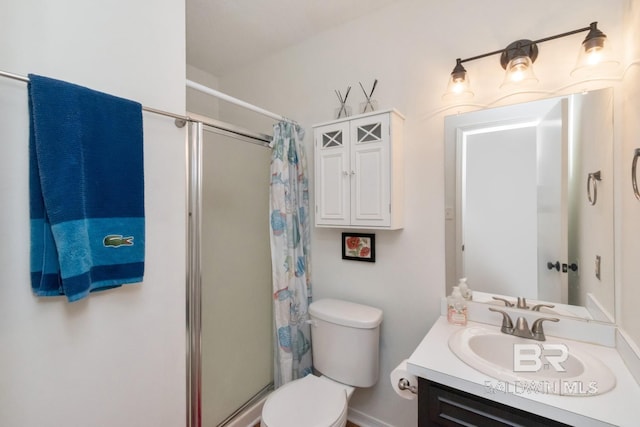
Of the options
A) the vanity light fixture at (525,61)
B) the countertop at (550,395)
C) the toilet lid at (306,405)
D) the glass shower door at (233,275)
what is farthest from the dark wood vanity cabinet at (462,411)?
the vanity light fixture at (525,61)

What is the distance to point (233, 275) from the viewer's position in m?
1.62

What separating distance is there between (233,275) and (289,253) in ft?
1.15

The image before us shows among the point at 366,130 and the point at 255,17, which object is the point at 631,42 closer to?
the point at 366,130

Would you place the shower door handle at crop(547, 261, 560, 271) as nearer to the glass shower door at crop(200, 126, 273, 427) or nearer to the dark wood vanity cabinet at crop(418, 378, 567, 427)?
the dark wood vanity cabinet at crop(418, 378, 567, 427)

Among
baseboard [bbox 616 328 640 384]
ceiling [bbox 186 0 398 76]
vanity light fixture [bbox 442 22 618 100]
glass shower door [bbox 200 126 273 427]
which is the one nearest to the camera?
baseboard [bbox 616 328 640 384]

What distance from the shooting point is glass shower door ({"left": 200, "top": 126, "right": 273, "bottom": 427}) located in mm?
1470

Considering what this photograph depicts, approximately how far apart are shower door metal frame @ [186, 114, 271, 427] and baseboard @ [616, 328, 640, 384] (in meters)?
1.65

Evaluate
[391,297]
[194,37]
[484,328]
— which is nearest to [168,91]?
[194,37]

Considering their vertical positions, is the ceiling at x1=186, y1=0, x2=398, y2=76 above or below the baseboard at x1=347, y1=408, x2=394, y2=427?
above

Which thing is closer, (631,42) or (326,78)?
(631,42)

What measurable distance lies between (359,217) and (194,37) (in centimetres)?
165

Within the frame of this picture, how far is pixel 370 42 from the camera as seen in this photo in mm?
1678

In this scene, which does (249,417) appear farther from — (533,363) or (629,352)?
(629,352)

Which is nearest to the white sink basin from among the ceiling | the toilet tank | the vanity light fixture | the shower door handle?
the shower door handle
